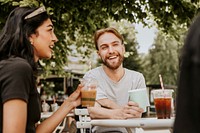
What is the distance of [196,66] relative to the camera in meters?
0.67

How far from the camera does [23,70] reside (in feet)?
6.63

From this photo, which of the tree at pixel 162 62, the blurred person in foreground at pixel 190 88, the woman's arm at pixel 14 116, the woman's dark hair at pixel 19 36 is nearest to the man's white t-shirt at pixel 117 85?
the woman's dark hair at pixel 19 36

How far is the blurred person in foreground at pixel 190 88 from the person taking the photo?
0.68 metres

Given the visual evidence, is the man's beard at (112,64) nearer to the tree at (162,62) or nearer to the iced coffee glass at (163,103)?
the iced coffee glass at (163,103)

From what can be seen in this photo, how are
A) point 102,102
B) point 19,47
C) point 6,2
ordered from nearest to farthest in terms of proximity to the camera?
point 19,47, point 102,102, point 6,2

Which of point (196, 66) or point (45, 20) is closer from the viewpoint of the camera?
point (196, 66)

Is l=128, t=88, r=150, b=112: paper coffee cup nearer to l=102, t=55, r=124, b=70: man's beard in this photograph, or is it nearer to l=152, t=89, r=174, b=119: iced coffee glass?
l=152, t=89, r=174, b=119: iced coffee glass

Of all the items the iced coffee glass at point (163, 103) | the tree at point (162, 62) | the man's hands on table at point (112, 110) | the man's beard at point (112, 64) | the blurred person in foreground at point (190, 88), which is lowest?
the tree at point (162, 62)

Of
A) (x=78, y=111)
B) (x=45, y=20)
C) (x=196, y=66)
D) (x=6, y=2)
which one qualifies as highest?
(x=6, y=2)

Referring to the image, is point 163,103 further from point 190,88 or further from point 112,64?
point 190,88

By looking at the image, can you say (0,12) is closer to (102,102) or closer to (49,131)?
(102,102)

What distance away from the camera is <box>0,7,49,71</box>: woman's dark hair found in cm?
219

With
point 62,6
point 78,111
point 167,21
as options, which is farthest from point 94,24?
point 78,111

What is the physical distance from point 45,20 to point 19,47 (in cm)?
31
